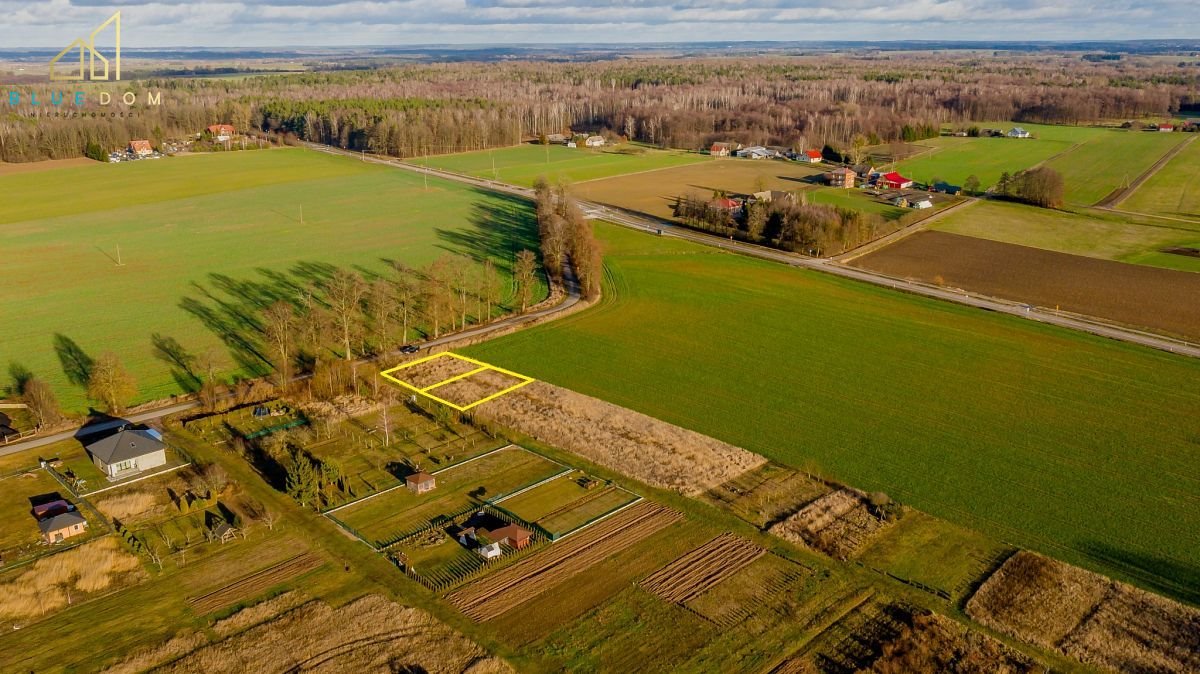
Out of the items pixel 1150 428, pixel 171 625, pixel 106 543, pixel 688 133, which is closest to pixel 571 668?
pixel 171 625

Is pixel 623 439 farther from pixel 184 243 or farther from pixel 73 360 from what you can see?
pixel 184 243

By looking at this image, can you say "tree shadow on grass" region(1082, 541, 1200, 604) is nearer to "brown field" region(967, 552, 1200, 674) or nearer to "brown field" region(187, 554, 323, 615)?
"brown field" region(967, 552, 1200, 674)

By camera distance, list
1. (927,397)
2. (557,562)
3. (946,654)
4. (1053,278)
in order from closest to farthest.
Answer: (946,654) → (557,562) → (927,397) → (1053,278)

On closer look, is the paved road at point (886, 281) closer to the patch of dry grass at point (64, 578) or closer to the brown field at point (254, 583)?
the brown field at point (254, 583)

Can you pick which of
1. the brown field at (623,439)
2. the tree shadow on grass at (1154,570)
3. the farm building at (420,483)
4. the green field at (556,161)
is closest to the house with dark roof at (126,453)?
the farm building at (420,483)

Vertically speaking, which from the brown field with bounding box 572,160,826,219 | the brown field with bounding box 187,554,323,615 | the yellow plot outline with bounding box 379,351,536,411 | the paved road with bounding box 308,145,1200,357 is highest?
the brown field with bounding box 572,160,826,219

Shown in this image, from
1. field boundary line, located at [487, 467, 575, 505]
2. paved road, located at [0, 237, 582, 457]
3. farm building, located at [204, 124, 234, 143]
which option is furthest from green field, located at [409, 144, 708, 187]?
field boundary line, located at [487, 467, 575, 505]

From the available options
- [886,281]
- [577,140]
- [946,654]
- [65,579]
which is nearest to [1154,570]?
[946,654]
